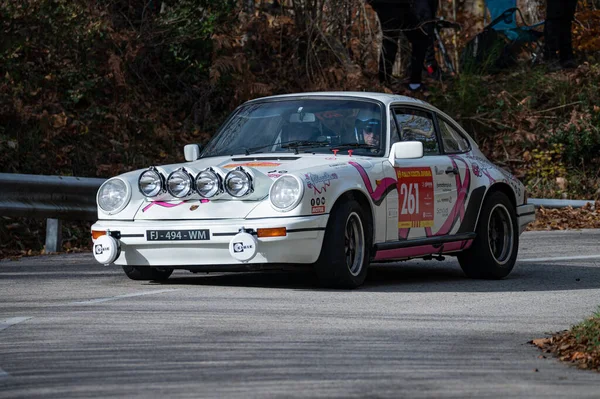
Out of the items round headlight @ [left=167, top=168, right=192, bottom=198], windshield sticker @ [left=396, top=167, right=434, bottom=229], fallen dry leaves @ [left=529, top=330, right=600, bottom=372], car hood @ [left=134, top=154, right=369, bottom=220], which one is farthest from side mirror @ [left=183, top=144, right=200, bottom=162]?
fallen dry leaves @ [left=529, top=330, right=600, bottom=372]

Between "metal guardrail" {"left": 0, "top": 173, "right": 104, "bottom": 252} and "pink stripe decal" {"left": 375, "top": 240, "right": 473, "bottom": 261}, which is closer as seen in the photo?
"pink stripe decal" {"left": 375, "top": 240, "right": 473, "bottom": 261}

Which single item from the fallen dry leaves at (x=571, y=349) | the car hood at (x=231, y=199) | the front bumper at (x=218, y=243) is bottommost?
the fallen dry leaves at (x=571, y=349)

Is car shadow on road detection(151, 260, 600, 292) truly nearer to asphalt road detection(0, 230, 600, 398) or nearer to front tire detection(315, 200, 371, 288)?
asphalt road detection(0, 230, 600, 398)

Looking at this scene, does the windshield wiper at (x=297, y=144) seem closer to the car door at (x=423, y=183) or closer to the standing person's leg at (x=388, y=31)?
the car door at (x=423, y=183)

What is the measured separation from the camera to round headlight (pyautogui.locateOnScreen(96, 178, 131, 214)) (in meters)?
9.45

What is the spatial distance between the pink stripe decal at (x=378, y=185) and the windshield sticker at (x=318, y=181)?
431mm

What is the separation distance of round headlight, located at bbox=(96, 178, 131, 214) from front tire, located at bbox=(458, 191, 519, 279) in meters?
3.04

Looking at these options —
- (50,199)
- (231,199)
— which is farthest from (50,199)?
(231,199)

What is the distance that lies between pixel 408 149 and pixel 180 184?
1790 millimetres

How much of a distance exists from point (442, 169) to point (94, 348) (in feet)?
15.0

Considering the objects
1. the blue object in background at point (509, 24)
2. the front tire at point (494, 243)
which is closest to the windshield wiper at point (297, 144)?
the front tire at point (494, 243)

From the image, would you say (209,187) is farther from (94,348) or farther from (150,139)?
(150,139)

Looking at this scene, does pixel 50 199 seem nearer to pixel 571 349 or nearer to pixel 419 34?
pixel 571 349

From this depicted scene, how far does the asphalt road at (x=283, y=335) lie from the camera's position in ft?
18.7
